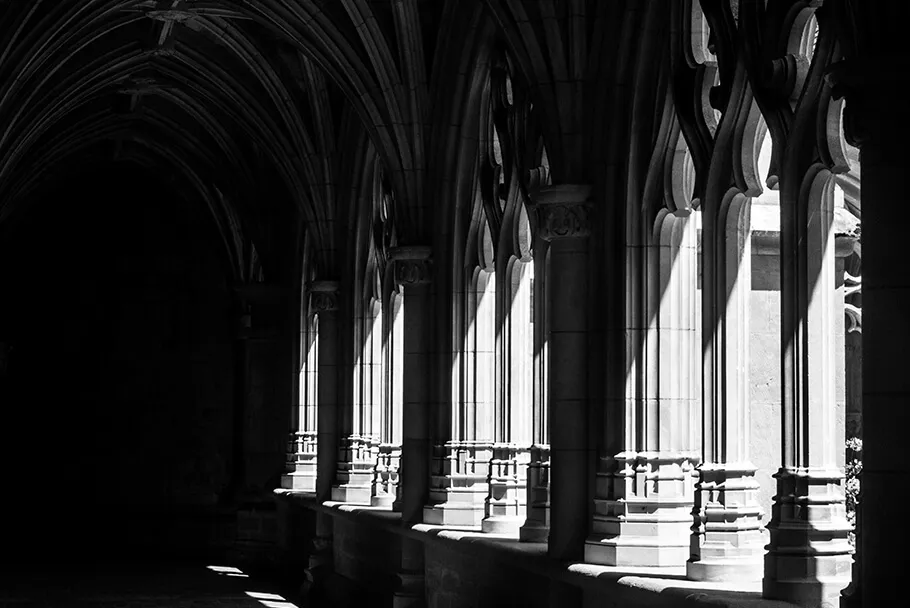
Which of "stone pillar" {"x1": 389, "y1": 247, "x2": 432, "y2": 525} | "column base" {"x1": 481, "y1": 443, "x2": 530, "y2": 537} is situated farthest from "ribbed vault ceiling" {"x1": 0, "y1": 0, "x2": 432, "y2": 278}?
"column base" {"x1": 481, "y1": 443, "x2": 530, "y2": 537}

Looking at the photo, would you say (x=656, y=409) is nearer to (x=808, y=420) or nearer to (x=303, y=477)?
(x=808, y=420)

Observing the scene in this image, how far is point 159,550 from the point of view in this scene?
2264 cm

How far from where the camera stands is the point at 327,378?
16.5 metres

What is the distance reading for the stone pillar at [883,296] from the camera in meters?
5.38

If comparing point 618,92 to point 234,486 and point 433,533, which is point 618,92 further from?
point 234,486

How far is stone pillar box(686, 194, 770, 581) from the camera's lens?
750 cm

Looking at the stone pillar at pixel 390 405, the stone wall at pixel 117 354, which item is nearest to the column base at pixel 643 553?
the stone pillar at pixel 390 405

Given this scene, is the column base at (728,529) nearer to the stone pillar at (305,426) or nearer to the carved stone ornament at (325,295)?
the carved stone ornament at (325,295)

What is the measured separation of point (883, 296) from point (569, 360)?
12.1 ft

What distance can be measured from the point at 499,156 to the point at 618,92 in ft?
11.8

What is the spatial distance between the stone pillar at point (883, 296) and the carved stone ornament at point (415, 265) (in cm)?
705

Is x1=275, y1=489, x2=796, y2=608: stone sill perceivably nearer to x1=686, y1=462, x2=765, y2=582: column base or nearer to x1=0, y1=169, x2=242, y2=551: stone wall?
x1=686, y1=462, x2=765, y2=582: column base

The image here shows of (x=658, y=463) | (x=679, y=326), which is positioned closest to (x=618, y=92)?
(x=679, y=326)

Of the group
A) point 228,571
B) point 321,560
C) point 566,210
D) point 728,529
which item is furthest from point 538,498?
point 228,571
